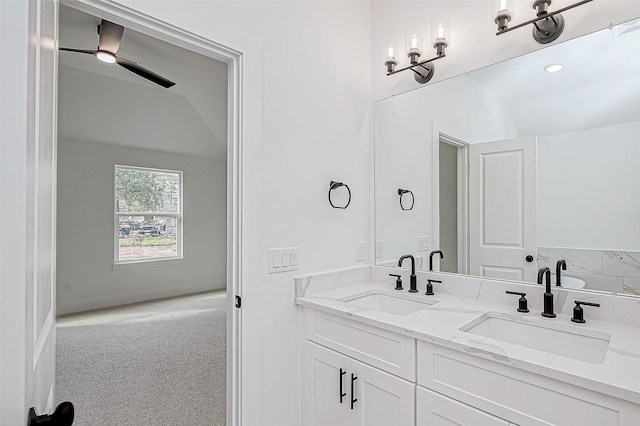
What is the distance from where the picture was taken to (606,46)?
138cm

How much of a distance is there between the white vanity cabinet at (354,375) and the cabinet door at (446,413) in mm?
39

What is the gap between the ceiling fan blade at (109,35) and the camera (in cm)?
209

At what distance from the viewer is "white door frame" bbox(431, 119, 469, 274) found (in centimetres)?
182

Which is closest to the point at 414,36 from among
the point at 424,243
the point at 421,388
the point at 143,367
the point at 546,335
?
the point at 424,243

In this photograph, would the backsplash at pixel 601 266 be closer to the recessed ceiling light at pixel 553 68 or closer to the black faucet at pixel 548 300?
the black faucet at pixel 548 300

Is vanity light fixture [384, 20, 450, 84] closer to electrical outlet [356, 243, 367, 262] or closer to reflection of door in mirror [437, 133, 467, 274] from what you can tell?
reflection of door in mirror [437, 133, 467, 274]

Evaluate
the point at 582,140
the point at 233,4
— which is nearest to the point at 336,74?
the point at 233,4

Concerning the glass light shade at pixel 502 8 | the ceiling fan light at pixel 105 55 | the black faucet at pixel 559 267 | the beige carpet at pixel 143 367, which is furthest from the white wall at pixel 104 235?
the black faucet at pixel 559 267

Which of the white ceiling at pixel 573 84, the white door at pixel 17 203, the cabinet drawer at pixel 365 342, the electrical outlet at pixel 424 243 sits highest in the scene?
the white ceiling at pixel 573 84

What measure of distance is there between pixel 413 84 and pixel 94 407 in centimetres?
292

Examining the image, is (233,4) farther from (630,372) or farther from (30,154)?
(630,372)

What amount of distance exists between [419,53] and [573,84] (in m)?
0.75

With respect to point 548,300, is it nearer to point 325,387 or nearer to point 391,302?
point 391,302

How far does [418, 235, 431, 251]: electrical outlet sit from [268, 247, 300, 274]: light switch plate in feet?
2.45
